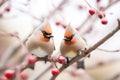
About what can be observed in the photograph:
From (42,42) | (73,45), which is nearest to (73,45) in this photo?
(73,45)

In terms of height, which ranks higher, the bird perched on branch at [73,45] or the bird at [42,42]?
the bird at [42,42]

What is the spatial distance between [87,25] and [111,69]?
70.5 inches

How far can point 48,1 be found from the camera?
2.32 metres

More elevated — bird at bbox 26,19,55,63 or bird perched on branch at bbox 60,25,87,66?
bird at bbox 26,19,55,63

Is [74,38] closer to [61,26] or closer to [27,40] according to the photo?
[27,40]

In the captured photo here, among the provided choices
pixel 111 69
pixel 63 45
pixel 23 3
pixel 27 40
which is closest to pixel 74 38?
pixel 63 45

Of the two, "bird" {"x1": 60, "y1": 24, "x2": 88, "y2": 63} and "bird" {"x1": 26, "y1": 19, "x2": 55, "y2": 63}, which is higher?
"bird" {"x1": 26, "y1": 19, "x2": 55, "y2": 63}

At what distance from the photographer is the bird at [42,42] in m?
1.83

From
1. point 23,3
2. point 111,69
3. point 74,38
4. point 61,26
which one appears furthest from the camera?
point 111,69

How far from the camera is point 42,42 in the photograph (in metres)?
1.90

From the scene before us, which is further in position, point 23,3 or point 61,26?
point 61,26

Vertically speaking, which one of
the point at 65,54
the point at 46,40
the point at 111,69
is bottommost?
the point at 111,69

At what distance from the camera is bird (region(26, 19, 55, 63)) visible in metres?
1.83

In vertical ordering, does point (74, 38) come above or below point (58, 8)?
below
